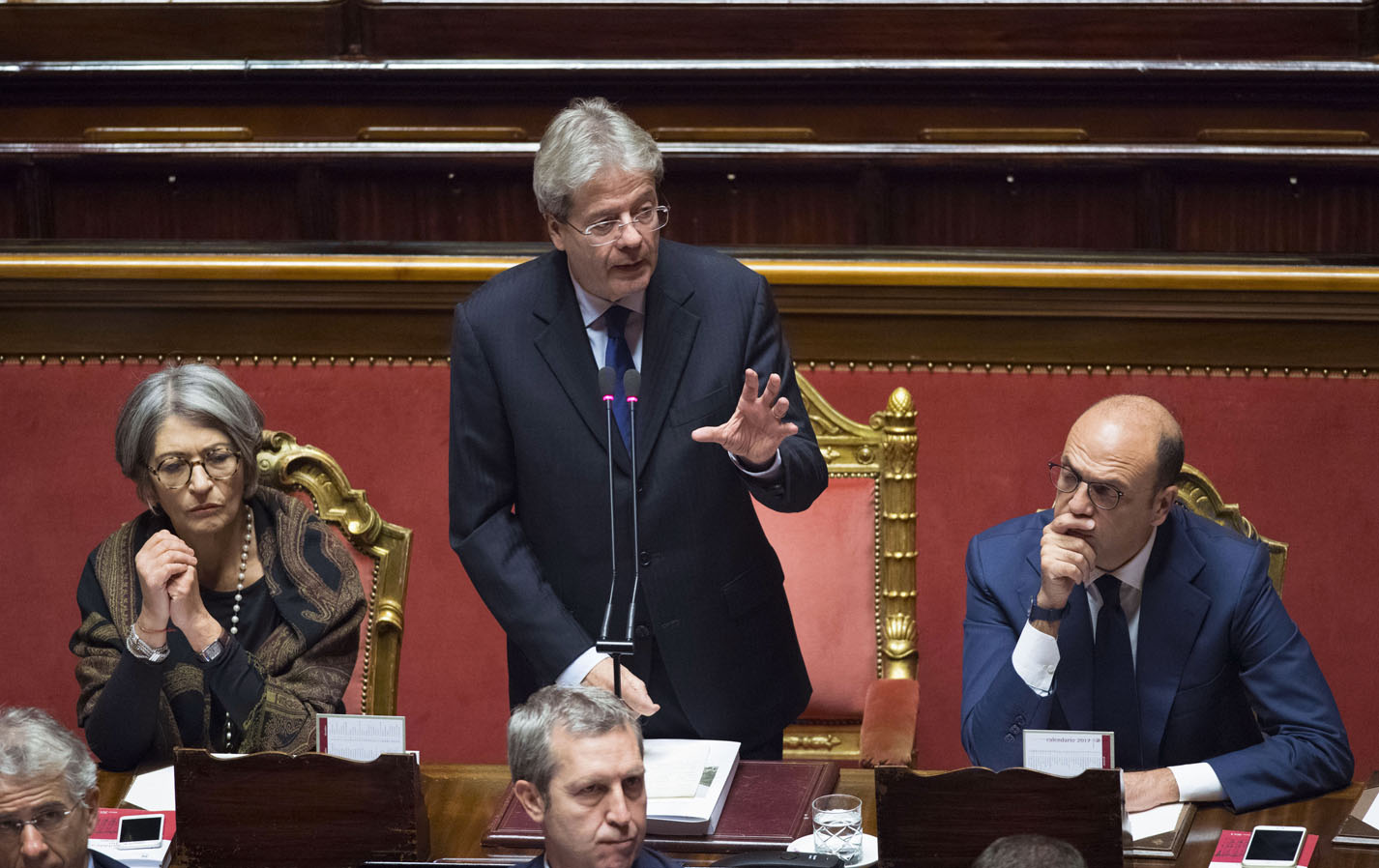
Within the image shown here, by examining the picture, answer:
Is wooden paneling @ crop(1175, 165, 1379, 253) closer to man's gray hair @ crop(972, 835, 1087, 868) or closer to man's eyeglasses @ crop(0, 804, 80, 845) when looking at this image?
man's gray hair @ crop(972, 835, 1087, 868)

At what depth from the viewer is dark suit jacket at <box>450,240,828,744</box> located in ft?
7.48

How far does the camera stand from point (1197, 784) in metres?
2.09

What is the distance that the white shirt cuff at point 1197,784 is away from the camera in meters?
2.09

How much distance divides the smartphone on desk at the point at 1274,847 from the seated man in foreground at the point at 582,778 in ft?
2.11

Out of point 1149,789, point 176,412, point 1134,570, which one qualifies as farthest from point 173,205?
point 1149,789

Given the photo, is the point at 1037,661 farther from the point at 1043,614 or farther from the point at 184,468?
the point at 184,468

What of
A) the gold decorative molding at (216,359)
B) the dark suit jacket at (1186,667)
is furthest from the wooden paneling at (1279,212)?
the dark suit jacket at (1186,667)

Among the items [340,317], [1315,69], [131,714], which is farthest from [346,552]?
[1315,69]

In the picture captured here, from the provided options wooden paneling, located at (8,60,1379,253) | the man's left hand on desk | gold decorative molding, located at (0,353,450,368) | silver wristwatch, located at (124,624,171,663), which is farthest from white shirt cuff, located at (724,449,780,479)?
wooden paneling, located at (8,60,1379,253)

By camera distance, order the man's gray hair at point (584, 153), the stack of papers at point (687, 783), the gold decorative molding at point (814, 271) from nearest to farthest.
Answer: the stack of papers at point (687, 783) < the man's gray hair at point (584, 153) < the gold decorative molding at point (814, 271)

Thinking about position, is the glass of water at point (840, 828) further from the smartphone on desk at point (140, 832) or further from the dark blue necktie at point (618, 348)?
the smartphone on desk at point (140, 832)

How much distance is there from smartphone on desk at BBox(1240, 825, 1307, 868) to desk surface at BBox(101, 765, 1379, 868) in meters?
0.03

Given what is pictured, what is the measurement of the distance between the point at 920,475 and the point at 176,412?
150cm

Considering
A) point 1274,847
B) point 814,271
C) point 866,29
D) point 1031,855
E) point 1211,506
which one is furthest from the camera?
point 866,29
